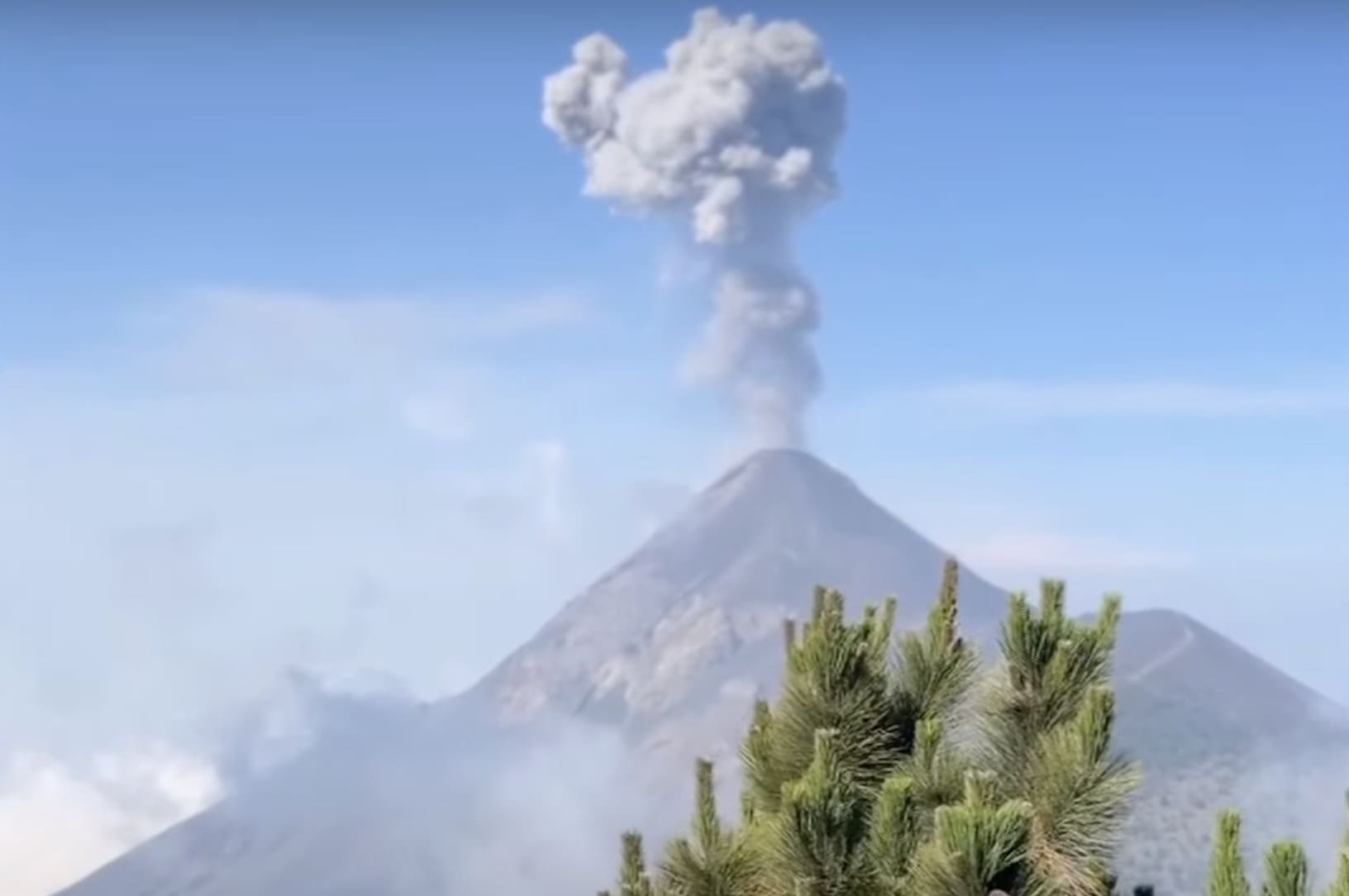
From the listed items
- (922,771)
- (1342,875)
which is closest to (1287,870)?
(1342,875)

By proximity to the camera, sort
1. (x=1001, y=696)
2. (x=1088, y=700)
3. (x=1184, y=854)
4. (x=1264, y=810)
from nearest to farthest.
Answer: (x=1088, y=700)
(x=1001, y=696)
(x=1184, y=854)
(x=1264, y=810)

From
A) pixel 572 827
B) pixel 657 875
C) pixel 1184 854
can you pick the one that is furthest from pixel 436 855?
pixel 657 875

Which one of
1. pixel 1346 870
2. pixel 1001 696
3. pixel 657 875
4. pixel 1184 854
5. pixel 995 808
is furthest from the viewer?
pixel 1184 854

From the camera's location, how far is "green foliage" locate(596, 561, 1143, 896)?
6812 mm

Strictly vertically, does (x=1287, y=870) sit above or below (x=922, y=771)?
below

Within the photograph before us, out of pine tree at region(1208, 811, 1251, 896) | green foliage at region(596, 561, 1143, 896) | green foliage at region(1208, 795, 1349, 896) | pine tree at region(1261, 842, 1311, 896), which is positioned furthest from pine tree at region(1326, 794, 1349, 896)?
green foliage at region(596, 561, 1143, 896)

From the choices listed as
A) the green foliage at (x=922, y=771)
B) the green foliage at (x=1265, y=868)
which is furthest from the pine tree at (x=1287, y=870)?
the green foliage at (x=922, y=771)

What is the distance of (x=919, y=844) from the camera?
6.88 m

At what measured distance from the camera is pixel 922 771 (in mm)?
7633

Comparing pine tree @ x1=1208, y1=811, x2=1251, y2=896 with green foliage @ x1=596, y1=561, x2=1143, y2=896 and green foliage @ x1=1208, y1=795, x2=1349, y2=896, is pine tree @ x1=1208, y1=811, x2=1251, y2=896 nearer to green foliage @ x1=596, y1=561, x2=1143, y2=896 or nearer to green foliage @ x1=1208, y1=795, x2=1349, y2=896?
green foliage @ x1=1208, y1=795, x2=1349, y2=896

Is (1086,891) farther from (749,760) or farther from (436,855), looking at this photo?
(436,855)

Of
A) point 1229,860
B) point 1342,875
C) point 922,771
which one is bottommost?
point 1342,875

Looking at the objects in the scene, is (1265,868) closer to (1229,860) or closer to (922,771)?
(1229,860)

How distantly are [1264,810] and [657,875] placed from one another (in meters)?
165
